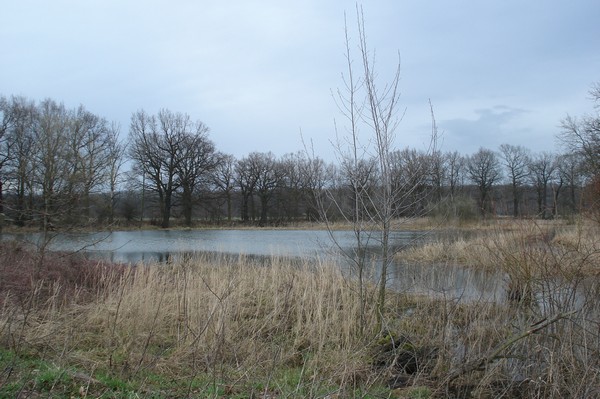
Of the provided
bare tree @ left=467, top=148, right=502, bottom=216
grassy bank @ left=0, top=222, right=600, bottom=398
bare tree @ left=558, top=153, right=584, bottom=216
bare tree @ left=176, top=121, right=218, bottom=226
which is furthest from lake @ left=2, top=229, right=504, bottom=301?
bare tree @ left=467, top=148, right=502, bottom=216

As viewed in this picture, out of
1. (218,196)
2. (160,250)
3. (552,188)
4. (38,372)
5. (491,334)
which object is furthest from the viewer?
(218,196)

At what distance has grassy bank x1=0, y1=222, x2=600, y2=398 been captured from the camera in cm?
389

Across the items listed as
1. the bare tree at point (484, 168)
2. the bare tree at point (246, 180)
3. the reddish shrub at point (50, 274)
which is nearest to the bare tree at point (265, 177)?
the bare tree at point (246, 180)

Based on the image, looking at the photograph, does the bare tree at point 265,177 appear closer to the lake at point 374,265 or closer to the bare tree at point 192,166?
the bare tree at point 192,166

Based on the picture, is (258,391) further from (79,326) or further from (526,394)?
(79,326)

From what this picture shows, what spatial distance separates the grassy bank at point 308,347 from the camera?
3892 mm

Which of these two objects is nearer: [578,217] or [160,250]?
[578,217]

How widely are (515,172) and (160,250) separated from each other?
5982 centimetres

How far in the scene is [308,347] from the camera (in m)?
5.82

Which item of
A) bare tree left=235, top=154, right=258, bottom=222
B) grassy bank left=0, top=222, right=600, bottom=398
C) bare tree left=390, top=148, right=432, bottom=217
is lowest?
grassy bank left=0, top=222, right=600, bottom=398

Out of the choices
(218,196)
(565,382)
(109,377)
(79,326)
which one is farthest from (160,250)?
(218,196)

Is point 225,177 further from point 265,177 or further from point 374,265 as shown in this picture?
point 374,265

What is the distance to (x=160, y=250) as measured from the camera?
2336 centimetres

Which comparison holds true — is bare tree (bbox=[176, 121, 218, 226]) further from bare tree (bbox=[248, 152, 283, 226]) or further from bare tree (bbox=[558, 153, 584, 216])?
bare tree (bbox=[558, 153, 584, 216])
